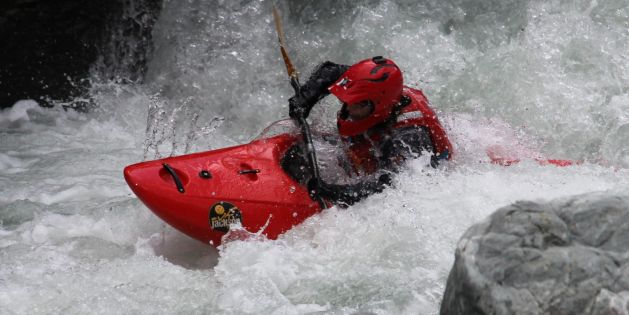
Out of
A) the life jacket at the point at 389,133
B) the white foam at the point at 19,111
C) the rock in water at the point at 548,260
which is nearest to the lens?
the rock in water at the point at 548,260

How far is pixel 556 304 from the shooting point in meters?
2.10

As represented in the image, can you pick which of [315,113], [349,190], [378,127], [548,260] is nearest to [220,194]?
[349,190]

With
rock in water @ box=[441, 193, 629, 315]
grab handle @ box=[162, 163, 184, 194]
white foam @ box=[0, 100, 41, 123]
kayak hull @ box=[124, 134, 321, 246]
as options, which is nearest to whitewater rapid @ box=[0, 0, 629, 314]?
white foam @ box=[0, 100, 41, 123]

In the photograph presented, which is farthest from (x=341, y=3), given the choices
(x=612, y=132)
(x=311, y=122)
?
(x=612, y=132)

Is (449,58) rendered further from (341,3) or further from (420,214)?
(420,214)

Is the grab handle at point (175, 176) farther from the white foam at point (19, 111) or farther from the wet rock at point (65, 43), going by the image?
the wet rock at point (65, 43)

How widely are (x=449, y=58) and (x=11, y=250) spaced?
3.64 metres

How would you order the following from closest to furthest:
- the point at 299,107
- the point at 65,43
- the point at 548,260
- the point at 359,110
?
the point at 548,260 < the point at 359,110 < the point at 299,107 < the point at 65,43

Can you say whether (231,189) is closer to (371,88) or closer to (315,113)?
(371,88)

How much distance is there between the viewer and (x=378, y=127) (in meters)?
4.14

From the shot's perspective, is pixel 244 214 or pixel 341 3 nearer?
pixel 244 214

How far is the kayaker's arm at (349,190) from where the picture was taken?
3945 millimetres

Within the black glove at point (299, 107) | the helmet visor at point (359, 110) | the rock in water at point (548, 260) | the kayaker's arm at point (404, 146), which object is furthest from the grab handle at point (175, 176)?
the rock in water at point (548, 260)

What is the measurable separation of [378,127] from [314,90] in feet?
1.76
